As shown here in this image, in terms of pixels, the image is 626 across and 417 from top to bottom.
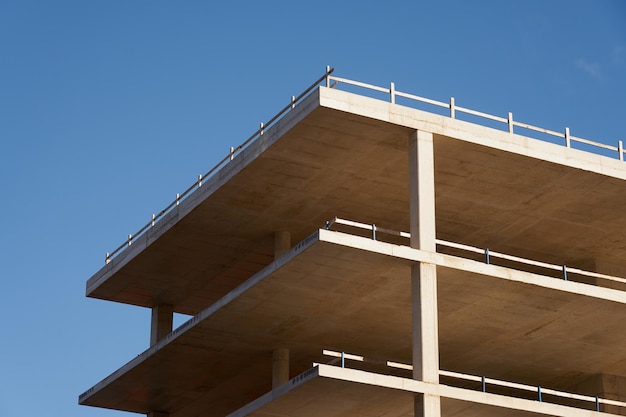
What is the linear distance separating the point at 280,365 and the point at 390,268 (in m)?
8.03

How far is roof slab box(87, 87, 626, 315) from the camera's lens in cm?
4138

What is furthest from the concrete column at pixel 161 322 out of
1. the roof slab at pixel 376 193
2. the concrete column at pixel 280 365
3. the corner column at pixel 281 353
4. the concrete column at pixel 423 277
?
the concrete column at pixel 423 277

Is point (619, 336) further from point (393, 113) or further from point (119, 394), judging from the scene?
point (119, 394)

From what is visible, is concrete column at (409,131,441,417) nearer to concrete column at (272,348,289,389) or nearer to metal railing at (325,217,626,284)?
metal railing at (325,217,626,284)

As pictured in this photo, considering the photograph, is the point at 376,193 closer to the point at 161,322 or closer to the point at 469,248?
the point at 469,248

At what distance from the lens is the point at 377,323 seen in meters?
45.4

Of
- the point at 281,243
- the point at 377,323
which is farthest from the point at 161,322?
the point at 377,323

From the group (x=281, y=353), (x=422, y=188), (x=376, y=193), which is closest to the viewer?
(x=422, y=188)

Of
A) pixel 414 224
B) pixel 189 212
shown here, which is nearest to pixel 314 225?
pixel 189 212

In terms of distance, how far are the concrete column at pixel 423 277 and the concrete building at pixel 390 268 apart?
5cm

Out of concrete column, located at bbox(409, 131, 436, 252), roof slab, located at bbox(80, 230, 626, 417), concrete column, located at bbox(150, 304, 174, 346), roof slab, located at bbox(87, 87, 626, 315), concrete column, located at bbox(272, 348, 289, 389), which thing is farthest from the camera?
concrete column, located at bbox(150, 304, 174, 346)

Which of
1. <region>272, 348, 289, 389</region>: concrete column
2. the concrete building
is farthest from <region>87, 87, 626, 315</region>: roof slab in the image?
<region>272, 348, 289, 389</region>: concrete column

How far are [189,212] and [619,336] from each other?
13.8 meters

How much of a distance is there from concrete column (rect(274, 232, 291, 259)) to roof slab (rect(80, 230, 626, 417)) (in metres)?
2.63
